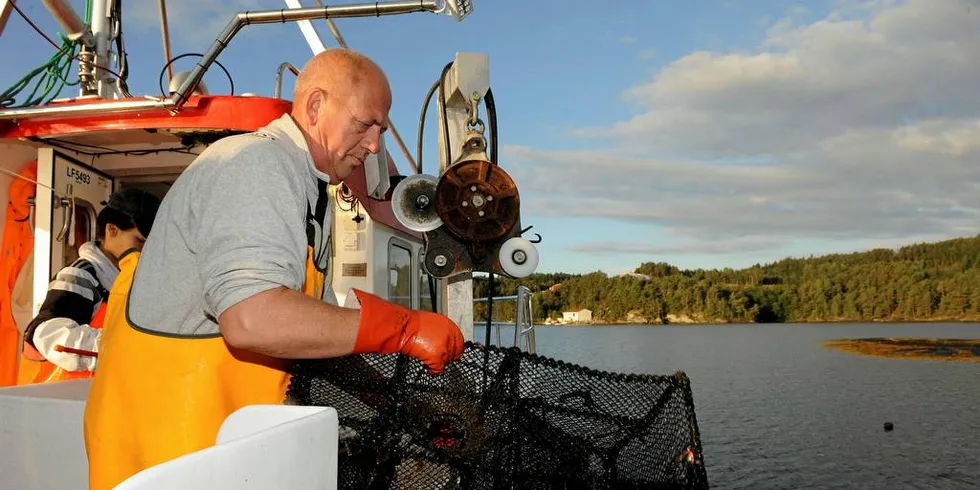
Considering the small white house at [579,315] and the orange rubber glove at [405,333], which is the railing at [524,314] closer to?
the orange rubber glove at [405,333]

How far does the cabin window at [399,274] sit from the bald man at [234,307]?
4.45 meters

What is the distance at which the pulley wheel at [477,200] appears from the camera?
405 cm

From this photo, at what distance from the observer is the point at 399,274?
23.0 feet

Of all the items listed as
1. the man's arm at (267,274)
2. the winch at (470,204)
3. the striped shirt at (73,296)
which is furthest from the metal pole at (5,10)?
the man's arm at (267,274)

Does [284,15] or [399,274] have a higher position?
[284,15]

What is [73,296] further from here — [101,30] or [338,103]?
[101,30]

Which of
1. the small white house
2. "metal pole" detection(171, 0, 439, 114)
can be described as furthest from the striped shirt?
the small white house

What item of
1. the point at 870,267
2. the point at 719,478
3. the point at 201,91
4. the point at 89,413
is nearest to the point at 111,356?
the point at 89,413

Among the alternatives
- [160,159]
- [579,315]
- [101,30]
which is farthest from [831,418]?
[579,315]

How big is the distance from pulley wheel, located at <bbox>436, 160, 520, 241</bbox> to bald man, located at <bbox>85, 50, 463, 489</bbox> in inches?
72.2

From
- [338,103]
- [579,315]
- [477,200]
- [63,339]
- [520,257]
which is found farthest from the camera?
[579,315]

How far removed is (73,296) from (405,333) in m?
2.64

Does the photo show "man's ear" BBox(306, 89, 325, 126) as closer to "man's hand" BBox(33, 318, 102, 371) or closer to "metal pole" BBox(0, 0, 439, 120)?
"man's hand" BBox(33, 318, 102, 371)

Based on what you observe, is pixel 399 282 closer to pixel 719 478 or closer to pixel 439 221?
pixel 439 221
